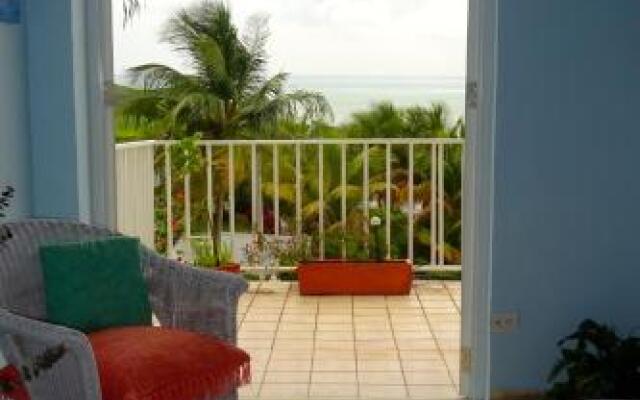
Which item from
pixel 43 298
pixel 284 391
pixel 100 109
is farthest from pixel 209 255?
pixel 43 298

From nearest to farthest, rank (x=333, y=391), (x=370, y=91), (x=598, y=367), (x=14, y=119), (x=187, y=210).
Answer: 1. (x=598, y=367)
2. (x=14, y=119)
3. (x=333, y=391)
4. (x=187, y=210)
5. (x=370, y=91)

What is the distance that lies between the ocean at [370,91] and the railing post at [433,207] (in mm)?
364

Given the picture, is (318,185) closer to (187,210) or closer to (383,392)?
(187,210)

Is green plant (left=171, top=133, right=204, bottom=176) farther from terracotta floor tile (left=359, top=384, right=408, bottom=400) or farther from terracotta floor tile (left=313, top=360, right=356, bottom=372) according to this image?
terracotta floor tile (left=359, top=384, right=408, bottom=400)

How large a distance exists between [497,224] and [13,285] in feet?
5.71

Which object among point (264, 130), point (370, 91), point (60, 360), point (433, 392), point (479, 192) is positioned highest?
point (370, 91)

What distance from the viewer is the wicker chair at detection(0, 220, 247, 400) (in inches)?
97.7

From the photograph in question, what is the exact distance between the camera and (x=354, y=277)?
214 inches

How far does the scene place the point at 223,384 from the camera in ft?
8.77

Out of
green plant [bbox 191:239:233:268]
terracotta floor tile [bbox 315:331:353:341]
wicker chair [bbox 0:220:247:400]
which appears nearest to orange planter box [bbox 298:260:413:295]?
green plant [bbox 191:239:233:268]

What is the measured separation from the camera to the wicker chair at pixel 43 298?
2480mm

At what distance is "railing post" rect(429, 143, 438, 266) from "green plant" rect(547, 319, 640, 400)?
8.39ft

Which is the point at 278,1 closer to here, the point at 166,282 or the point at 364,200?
the point at 364,200

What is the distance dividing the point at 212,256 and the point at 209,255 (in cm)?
2
